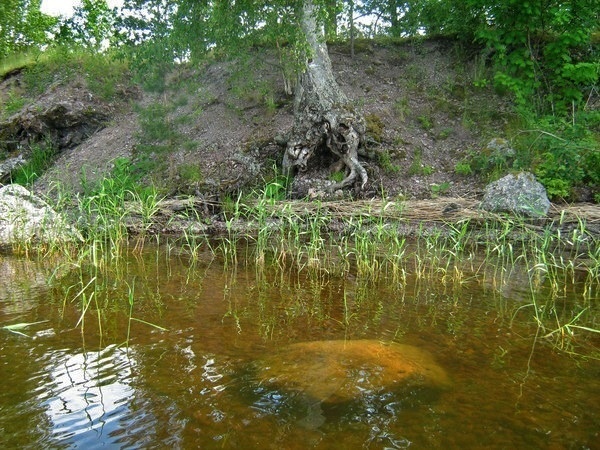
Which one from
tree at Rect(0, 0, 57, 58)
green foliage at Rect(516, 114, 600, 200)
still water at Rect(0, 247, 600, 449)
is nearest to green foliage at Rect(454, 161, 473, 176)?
green foliage at Rect(516, 114, 600, 200)

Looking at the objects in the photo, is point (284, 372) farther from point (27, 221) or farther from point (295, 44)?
point (295, 44)

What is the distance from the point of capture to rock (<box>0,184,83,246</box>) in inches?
247

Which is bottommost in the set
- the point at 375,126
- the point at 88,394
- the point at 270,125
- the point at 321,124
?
the point at 88,394

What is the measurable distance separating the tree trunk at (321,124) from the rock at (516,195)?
2257mm

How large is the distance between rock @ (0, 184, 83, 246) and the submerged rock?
4.01 meters

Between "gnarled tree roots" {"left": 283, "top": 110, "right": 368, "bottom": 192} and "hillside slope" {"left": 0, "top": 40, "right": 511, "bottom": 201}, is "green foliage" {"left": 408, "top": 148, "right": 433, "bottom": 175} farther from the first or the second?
"gnarled tree roots" {"left": 283, "top": 110, "right": 368, "bottom": 192}

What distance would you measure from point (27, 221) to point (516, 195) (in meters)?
7.30

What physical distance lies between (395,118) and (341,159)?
233 cm

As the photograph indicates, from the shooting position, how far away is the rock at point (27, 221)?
6.28 m

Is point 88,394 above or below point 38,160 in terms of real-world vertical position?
below

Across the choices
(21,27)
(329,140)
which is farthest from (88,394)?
(21,27)

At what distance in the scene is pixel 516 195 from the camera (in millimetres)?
7762

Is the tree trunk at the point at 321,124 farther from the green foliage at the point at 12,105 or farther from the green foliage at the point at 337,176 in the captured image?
the green foliage at the point at 12,105

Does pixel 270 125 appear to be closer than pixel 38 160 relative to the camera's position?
Yes
